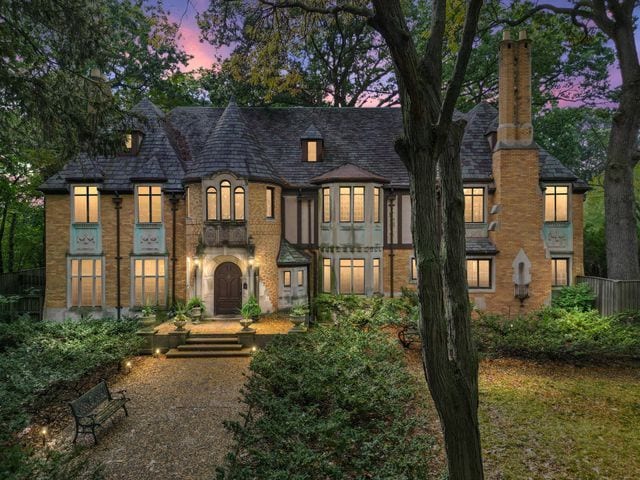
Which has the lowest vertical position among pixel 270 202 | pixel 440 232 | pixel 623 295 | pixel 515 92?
pixel 623 295

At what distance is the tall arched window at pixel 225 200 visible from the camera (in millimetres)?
16797

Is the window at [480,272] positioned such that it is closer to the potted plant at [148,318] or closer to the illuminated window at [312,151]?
the illuminated window at [312,151]

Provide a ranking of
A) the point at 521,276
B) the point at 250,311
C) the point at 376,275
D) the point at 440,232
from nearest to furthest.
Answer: the point at 440,232 < the point at 250,311 < the point at 521,276 < the point at 376,275

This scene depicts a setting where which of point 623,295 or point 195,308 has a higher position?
point 623,295

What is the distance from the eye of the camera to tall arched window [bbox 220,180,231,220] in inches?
661

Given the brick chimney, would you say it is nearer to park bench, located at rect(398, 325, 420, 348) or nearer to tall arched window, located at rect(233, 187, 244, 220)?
park bench, located at rect(398, 325, 420, 348)

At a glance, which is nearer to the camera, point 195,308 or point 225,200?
point 195,308

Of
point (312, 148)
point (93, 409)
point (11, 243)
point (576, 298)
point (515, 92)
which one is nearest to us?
point (93, 409)

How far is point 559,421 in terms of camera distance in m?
8.54

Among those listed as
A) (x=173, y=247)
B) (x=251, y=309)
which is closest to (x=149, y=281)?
(x=173, y=247)

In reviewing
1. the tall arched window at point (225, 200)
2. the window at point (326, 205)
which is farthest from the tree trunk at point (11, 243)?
the window at point (326, 205)

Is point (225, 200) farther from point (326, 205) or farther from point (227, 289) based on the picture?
point (326, 205)

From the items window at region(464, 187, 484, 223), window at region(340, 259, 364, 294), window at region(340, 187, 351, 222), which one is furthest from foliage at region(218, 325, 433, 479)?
window at region(464, 187, 484, 223)

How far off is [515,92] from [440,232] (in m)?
15.9
